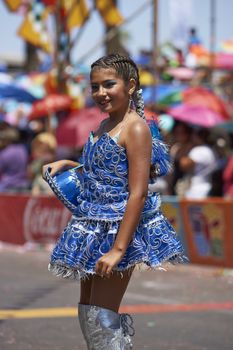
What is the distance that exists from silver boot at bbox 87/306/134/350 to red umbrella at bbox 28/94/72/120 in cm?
1077

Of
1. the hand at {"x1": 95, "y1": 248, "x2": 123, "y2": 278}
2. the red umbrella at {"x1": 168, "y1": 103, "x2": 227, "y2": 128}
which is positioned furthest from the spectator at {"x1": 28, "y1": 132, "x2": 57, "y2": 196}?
the hand at {"x1": 95, "y1": 248, "x2": 123, "y2": 278}

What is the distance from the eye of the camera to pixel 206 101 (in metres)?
12.5

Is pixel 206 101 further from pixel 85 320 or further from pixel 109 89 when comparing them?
pixel 85 320

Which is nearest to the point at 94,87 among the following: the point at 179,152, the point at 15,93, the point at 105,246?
the point at 105,246

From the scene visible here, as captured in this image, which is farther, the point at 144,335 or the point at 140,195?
the point at 144,335

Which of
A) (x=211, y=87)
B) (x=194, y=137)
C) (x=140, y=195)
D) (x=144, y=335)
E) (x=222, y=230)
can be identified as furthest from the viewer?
(x=211, y=87)

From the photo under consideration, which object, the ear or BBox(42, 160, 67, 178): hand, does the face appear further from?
BBox(42, 160, 67, 178): hand

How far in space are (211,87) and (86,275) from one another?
1045 centimetres

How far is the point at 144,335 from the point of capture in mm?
6090

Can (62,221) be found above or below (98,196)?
below

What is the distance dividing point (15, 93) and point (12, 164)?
3.26 m

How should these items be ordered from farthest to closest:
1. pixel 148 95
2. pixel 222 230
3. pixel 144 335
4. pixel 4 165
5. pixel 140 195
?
pixel 148 95
pixel 4 165
pixel 222 230
pixel 144 335
pixel 140 195

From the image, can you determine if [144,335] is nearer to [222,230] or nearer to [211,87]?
[222,230]

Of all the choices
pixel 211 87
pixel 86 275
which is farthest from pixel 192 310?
pixel 211 87
